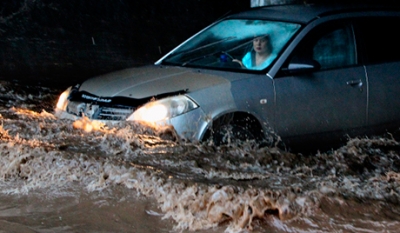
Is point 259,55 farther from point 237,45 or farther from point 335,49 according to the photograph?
point 335,49

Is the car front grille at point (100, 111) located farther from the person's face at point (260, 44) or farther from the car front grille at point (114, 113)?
the person's face at point (260, 44)

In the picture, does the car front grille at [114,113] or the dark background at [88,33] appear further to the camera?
the dark background at [88,33]

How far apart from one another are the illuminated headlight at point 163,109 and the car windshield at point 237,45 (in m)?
0.81

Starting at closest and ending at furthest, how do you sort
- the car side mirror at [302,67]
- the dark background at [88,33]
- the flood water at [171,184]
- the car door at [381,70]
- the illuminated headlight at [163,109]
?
the flood water at [171,184]
the illuminated headlight at [163,109]
the car side mirror at [302,67]
the car door at [381,70]
the dark background at [88,33]

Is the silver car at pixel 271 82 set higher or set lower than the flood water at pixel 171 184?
higher

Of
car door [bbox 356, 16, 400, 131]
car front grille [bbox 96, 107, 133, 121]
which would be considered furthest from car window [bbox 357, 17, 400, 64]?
car front grille [bbox 96, 107, 133, 121]

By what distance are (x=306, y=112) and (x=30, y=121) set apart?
2558 mm

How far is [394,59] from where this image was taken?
21.8 feet

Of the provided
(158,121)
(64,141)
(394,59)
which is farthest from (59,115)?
(394,59)

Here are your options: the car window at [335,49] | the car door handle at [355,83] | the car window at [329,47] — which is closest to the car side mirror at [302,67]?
the car window at [329,47]

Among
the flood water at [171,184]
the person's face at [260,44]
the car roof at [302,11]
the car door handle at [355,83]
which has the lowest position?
the flood water at [171,184]

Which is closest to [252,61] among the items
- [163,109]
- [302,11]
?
[302,11]

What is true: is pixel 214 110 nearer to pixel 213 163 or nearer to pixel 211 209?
pixel 213 163

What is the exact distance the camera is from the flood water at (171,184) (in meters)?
4.19
